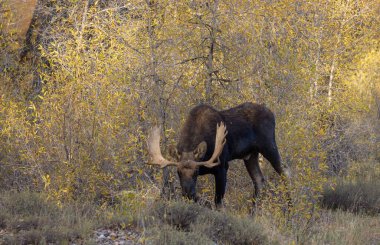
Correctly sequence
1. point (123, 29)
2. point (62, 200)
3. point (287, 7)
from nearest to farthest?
point (62, 200), point (123, 29), point (287, 7)

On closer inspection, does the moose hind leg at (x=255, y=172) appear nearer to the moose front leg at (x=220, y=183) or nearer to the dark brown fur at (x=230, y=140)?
the dark brown fur at (x=230, y=140)

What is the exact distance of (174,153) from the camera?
995cm

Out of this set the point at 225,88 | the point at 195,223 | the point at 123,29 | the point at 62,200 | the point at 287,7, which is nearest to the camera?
the point at 195,223

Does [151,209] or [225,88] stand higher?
[225,88]

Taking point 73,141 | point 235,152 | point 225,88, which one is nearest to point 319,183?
point 235,152

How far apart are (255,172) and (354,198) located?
2.52 m

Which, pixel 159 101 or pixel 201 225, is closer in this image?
pixel 201 225

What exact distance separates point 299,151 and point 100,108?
11.0 ft

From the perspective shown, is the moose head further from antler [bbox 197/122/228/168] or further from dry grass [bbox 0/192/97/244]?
dry grass [bbox 0/192/97/244]

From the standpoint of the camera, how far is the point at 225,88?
11664 millimetres

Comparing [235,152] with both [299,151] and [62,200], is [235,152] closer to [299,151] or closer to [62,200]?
[299,151]

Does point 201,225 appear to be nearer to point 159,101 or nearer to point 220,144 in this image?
point 220,144

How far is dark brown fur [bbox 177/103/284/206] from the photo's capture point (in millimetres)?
9992

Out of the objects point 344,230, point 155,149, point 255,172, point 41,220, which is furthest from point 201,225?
point 255,172
